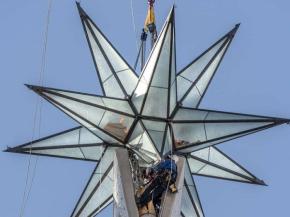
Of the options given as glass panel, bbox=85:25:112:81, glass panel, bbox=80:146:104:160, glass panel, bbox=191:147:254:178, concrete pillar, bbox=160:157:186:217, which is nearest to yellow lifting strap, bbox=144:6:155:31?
glass panel, bbox=85:25:112:81

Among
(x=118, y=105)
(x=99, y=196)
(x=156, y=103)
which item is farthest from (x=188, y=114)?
(x=99, y=196)

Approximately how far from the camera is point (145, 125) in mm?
33531

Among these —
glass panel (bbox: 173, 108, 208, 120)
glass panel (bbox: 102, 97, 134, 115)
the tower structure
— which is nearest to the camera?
the tower structure

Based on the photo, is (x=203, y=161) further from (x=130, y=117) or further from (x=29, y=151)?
(x=29, y=151)

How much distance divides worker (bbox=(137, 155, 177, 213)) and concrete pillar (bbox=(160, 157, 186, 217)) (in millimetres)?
236

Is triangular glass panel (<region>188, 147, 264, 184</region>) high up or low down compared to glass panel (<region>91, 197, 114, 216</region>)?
up

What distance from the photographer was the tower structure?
3250cm

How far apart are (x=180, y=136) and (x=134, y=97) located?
1.83 metres

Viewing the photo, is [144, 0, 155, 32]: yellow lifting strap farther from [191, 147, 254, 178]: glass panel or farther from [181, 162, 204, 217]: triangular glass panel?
[181, 162, 204, 217]: triangular glass panel

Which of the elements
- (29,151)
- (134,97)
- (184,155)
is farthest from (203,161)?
(29,151)

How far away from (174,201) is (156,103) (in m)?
3.34

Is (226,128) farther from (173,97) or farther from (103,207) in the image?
(103,207)

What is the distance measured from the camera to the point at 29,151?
3366 centimetres

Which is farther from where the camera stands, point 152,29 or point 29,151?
point 152,29
